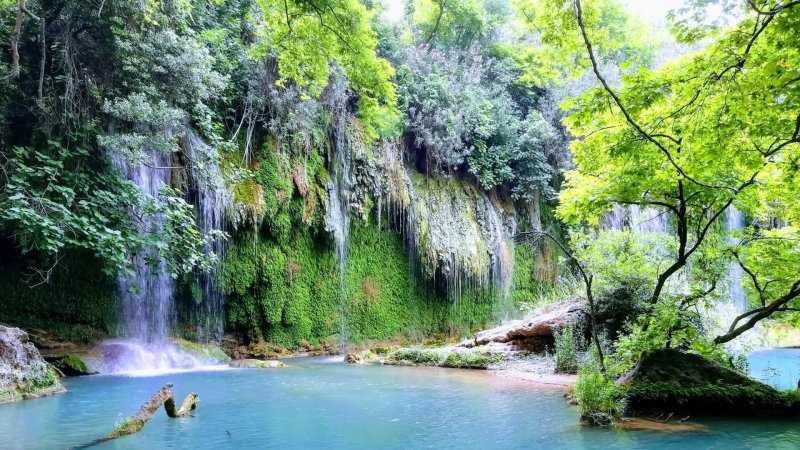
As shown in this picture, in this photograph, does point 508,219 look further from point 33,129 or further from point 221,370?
point 33,129

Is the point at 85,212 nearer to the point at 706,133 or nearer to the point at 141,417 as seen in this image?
the point at 141,417

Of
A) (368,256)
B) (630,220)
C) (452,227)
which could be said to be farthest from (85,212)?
(630,220)

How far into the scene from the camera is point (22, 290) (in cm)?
1246

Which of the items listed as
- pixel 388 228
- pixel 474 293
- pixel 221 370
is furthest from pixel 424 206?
pixel 221 370

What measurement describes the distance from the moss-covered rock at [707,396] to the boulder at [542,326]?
15.6 feet

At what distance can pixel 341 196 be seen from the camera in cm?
1709

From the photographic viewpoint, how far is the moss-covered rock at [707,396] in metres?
7.10

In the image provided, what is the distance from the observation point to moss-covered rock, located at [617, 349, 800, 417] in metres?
7.10

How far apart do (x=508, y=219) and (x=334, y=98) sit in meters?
8.88

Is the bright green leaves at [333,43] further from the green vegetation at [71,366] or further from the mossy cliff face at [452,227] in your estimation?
the mossy cliff face at [452,227]

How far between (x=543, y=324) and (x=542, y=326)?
5cm

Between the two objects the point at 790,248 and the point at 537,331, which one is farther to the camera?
the point at 537,331

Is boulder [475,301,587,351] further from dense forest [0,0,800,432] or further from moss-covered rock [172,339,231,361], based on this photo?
moss-covered rock [172,339,231,361]

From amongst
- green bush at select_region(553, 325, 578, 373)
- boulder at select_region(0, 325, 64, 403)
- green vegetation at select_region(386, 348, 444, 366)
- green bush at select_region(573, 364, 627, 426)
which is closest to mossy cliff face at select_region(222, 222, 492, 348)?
green vegetation at select_region(386, 348, 444, 366)
